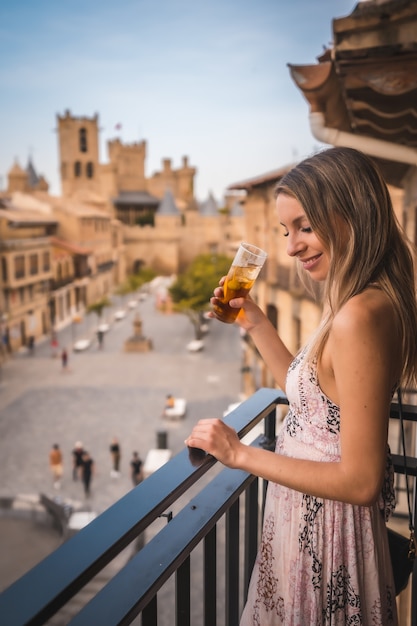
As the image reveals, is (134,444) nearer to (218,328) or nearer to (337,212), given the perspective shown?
(337,212)

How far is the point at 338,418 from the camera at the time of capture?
5.08 feet

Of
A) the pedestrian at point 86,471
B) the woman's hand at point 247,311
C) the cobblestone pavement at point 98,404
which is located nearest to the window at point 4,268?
the cobblestone pavement at point 98,404

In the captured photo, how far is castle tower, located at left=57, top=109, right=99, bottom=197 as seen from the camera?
215ft

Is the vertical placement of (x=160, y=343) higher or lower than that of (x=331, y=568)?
lower

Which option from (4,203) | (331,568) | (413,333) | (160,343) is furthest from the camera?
(4,203)

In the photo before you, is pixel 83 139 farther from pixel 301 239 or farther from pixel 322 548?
pixel 322 548

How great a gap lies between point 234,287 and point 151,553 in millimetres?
1071

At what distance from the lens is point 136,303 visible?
46.1 m

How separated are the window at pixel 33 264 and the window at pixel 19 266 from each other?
1110 millimetres

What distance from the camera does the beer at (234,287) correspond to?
2.08 m

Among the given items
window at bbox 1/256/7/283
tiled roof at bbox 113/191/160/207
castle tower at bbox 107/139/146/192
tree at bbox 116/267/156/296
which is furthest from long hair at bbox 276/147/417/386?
castle tower at bbox 107/139/146/192

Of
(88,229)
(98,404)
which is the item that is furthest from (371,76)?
(88,229)

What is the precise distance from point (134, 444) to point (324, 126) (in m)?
13.8

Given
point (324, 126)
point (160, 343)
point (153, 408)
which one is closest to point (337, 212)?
point (324, 126)
